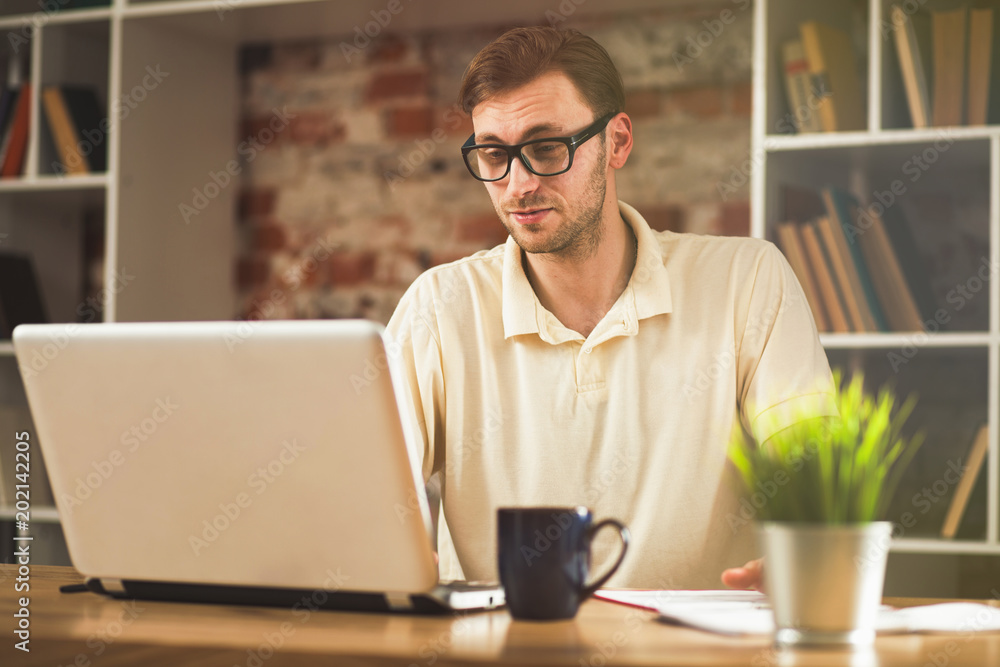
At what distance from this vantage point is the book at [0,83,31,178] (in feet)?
8.45

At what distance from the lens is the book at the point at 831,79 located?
81.5 inches

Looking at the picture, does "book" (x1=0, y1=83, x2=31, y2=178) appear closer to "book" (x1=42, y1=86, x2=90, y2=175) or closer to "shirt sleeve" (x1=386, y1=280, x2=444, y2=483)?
"book" (x1=42, y1=86, x2=90, y2=175)

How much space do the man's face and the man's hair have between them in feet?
0.06

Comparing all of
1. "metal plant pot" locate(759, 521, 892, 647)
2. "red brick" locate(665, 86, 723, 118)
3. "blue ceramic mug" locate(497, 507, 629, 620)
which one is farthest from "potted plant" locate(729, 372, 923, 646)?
"red brick" locate(665, 86, 723, 118)

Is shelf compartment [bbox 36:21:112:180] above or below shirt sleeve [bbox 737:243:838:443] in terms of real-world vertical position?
above

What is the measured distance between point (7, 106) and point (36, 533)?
1.12 meters

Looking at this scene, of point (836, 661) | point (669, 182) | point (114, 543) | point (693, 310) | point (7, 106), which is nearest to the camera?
point (836, 661)

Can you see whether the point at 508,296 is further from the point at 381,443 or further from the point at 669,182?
the point at 669,182

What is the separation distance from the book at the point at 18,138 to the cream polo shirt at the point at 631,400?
60.2 inches

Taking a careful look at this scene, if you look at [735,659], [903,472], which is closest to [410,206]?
[903,472]

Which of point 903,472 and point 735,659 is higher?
point 735,659

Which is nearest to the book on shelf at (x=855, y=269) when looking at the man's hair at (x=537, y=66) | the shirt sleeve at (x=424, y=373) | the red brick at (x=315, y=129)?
the man's hair at (x=537, y=66)

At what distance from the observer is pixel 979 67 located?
6.56 ft

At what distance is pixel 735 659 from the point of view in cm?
69
